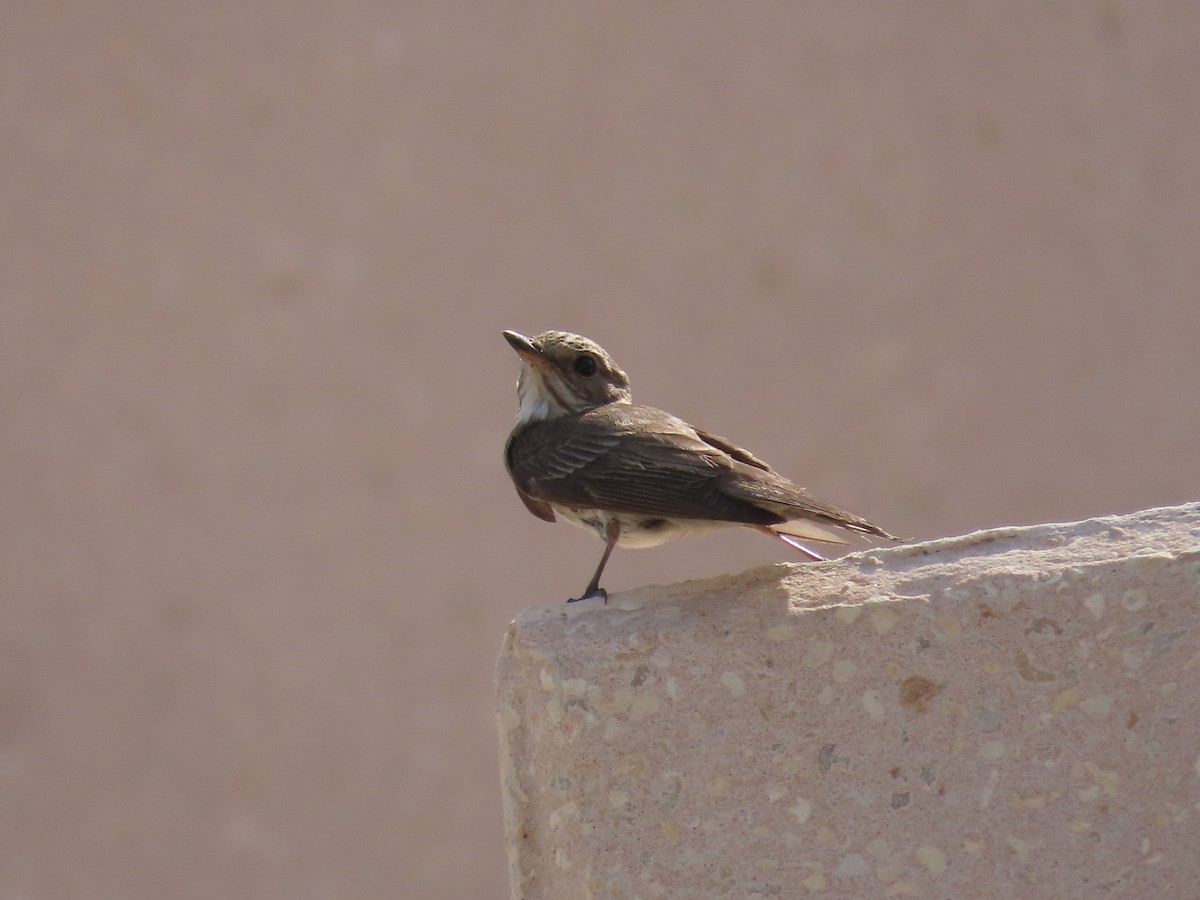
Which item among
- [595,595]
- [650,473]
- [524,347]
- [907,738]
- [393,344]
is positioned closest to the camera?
[907,738]

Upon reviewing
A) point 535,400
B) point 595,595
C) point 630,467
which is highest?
point 535,400

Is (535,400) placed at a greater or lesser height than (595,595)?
greater

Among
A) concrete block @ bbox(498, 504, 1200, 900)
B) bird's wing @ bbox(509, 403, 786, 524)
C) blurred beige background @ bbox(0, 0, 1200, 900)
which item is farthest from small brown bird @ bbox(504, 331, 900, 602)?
blurred beige background @ bbox(0, 0, 1200, 900)

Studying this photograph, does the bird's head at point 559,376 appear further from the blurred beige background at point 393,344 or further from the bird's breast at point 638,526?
the blurred beige background at point 393,344

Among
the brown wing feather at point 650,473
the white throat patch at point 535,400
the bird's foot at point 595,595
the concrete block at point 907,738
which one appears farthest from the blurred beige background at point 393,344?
the concrete block at point 907,738

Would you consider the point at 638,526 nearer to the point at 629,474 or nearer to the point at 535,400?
the point at 629,474

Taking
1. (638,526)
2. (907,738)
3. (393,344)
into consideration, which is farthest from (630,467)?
(393,344)

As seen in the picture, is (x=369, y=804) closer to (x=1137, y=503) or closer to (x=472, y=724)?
(x=472, y=724)
